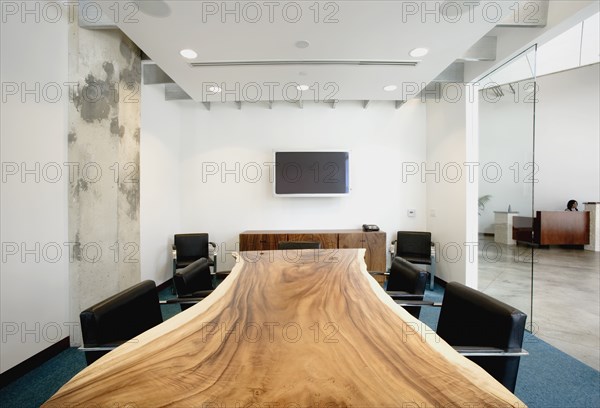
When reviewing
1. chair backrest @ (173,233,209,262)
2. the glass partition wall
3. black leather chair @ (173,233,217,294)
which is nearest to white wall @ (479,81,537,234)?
the glass partition wall

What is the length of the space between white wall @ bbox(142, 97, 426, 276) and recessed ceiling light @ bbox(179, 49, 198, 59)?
225 cm

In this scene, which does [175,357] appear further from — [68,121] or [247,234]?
→ [247,234]

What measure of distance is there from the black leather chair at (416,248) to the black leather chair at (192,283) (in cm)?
327

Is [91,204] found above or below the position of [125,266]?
above

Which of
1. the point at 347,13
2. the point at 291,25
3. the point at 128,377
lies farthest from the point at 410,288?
the point at 291,25

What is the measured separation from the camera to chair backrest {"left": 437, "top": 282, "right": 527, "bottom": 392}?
3.79ft

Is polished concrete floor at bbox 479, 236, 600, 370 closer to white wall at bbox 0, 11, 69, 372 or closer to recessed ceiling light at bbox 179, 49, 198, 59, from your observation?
Result: recessed ceiling light at bbox 179, 49, 198, 59

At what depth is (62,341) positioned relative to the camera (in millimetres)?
2523

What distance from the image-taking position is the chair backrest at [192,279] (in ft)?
6.20

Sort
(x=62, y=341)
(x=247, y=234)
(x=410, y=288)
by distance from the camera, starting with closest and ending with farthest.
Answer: (x=410, y=288) → (x=62, y=341) → (x=247, y=234)

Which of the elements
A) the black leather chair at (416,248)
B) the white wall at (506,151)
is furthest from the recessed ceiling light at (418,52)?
the black leather chair at (416,248)

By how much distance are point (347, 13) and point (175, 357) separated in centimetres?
246

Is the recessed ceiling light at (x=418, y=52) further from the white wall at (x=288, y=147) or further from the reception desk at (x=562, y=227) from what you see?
the reception desk at (x=562, y=227)
